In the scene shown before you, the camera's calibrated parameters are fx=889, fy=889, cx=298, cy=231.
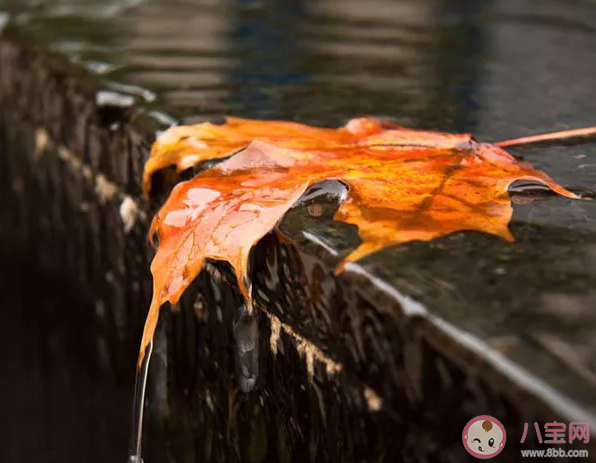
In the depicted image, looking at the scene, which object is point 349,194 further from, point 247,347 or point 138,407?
point 138,407

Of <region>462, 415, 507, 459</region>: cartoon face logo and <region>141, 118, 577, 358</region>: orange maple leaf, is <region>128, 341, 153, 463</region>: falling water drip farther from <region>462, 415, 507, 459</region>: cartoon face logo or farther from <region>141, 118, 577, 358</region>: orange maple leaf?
<region>462, 415, 507, 459</region>: cartoon face logo

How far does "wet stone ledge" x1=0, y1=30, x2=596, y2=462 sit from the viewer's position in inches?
20.0

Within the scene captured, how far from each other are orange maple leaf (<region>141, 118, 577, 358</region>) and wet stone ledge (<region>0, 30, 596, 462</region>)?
0.06 ft

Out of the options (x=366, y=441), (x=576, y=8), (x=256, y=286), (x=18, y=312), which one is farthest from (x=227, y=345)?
(x=576, y=8)

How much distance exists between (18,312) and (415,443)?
120 cm

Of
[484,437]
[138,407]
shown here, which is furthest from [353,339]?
[138,407]

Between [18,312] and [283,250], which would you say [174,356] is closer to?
[283,250]

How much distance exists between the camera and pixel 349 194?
2.33ft

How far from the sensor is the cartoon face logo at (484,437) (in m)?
0.50

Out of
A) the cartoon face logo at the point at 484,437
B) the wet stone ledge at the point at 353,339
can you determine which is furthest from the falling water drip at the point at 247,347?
the cartoon face logo at the point at 484,437

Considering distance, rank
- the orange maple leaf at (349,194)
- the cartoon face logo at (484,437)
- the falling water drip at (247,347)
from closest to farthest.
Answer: the cartoon face logo at (484,437) → the orange maple leaf at (349,194) → the falling water drip at (247,347)

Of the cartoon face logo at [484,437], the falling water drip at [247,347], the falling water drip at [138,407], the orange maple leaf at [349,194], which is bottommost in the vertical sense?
the falling water drip at [138,407]

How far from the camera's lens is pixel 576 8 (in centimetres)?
187

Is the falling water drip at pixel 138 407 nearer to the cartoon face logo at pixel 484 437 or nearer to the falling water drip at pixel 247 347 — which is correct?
the falling water drip at pixel 247 347
